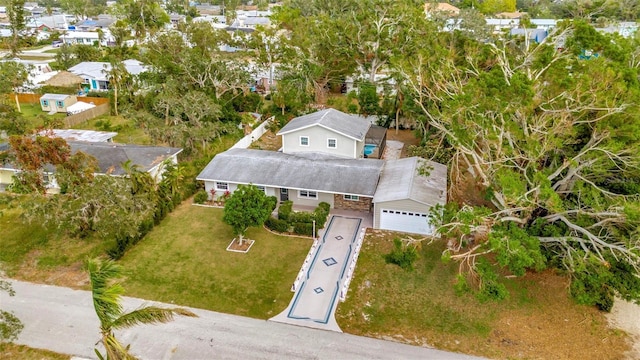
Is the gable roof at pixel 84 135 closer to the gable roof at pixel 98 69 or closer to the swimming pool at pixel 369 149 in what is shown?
the gable roof at pixel 98 69

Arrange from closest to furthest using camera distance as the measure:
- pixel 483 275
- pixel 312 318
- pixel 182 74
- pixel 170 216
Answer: pixel 483 275, pixel 312 318, pixel 170 216, pixel 182 74

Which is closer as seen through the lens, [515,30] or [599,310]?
[599,310]

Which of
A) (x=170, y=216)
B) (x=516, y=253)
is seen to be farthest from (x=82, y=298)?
(x=516, y=253)

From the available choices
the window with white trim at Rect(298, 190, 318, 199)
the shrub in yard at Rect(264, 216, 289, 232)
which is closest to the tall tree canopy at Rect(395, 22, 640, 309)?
the shrub in yard at Rect(264, 216, 289, 232)

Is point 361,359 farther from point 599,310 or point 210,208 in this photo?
point 210,208

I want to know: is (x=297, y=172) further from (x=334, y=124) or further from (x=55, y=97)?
(x=55, y=97)

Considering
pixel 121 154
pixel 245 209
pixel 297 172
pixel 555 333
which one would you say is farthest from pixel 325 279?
pixel 121 154

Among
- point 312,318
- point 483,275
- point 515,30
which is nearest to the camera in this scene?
→ point 483,275
